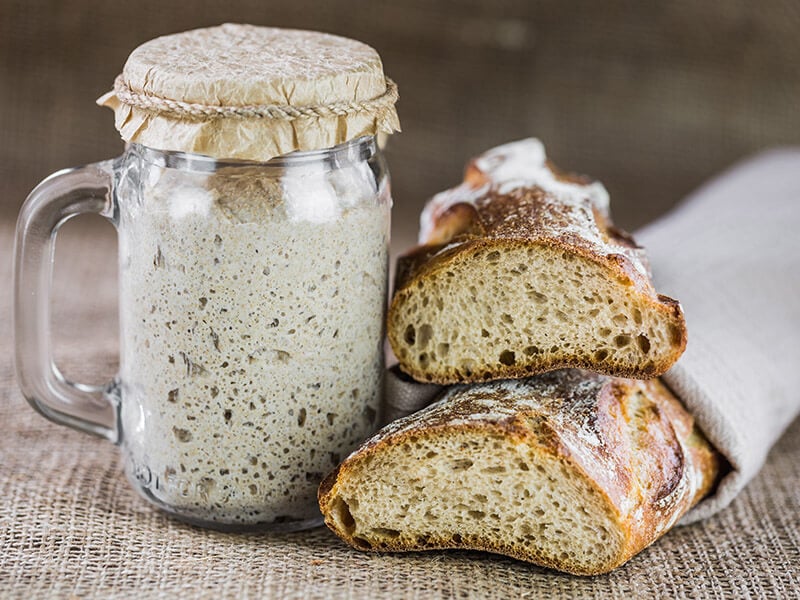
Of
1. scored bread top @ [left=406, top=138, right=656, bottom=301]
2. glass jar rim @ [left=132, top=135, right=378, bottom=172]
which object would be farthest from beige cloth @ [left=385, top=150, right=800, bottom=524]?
glass jar rim @ [left=132, top=135, right=378, bottom=172]

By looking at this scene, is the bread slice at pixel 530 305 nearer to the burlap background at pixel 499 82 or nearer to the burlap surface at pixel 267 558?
the burlap surface at pixel 267 558

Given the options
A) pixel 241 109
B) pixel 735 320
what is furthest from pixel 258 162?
pixel 735 320

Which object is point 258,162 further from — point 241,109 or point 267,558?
point 267,558

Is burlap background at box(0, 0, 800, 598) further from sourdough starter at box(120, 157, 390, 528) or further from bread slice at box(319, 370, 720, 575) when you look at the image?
bread slice at box(319, 370, 720, 575)

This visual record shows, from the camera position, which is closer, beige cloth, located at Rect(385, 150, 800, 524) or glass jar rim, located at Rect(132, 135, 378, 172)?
glass jar rim, located at Rect(132, 135, 378, 172)

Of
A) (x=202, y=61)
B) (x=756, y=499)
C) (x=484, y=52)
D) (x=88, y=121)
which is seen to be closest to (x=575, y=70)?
(x=484, y=52)
